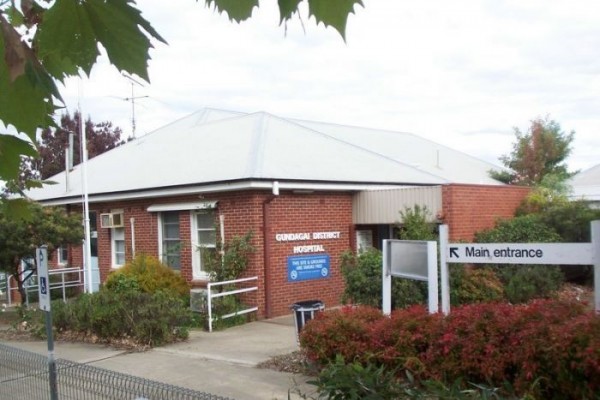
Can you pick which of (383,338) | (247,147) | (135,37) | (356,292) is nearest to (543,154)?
(247,147)

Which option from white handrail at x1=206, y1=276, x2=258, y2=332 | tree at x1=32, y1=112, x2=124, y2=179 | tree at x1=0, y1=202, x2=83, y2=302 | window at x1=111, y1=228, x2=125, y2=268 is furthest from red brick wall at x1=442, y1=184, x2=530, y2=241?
tree at x1=32, y1=112, x2=124, y2=179

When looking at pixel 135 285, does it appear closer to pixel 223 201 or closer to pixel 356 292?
pixel 223 201

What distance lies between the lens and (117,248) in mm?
17812

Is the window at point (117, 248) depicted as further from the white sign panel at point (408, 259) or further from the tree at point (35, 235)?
the white sign panel at point (408, 259)

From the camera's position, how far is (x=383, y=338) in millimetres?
6867

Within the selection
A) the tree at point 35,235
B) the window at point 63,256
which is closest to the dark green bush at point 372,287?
the tree at point 35,235

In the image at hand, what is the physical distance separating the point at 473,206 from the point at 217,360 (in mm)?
7650

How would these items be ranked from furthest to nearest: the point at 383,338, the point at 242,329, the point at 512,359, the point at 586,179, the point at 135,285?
the point at 586,179 → the point at 135,285 → the point at 242,329 → the point at 383,338 → the point at 512,359

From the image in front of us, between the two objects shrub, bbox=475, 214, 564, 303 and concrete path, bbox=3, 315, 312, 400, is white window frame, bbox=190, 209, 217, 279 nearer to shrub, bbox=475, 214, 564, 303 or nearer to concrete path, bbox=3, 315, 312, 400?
concrete path, bbox=3, 315, 312, 400

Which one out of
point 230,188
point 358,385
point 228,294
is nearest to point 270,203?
point 230,188

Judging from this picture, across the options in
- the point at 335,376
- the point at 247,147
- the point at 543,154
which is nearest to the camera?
the point at 335,376

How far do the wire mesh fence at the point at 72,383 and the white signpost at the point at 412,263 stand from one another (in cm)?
376

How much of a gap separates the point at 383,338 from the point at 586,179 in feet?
92.7

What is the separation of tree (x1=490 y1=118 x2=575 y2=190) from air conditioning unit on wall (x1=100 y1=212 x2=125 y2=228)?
668 inches
